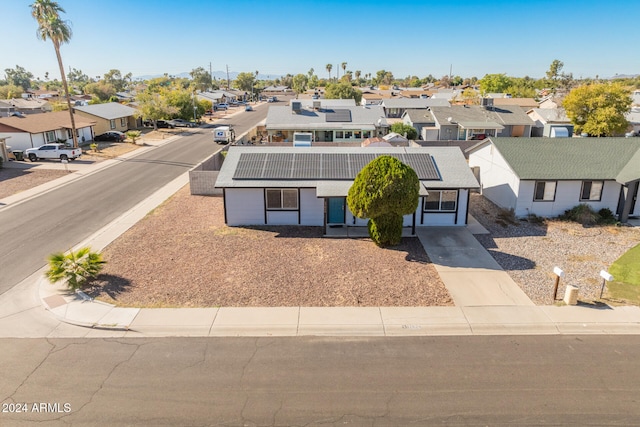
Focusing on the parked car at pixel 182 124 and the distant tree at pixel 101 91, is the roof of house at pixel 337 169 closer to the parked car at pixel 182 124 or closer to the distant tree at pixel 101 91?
the parked car at pixel 182 124

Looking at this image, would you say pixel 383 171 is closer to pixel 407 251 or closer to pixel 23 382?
pixel 407 251

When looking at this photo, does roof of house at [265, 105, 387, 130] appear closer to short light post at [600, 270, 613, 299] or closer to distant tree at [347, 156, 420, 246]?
distant tree at [347, 156, 420, 246]

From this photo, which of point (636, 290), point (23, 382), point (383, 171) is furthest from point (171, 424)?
point (636, 290)

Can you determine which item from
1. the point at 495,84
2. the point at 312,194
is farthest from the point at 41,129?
the point at 495,84

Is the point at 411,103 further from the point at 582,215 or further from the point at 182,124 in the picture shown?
the point at 582,215

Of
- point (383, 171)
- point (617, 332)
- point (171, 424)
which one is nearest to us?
point (171, 424)
